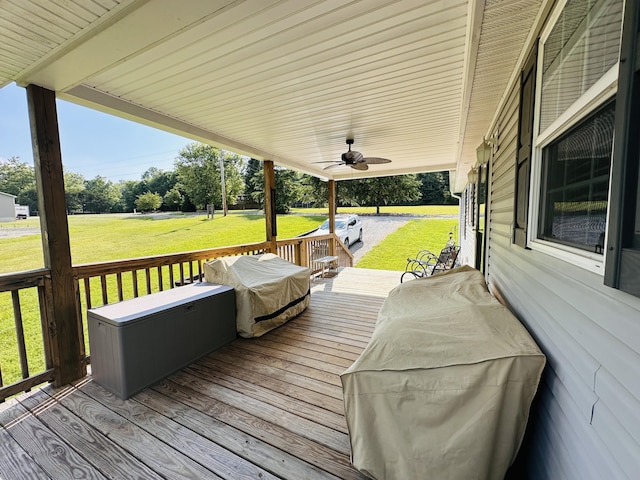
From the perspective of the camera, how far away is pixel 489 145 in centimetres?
359

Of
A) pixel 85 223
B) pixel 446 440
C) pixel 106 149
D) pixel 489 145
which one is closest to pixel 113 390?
pixel 446 440

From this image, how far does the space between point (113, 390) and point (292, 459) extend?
1.70 m

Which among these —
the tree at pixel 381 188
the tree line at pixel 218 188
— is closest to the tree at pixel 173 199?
the tree line at pixel 218 188

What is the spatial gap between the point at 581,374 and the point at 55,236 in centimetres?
360

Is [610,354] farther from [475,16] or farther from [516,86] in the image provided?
[516,86]

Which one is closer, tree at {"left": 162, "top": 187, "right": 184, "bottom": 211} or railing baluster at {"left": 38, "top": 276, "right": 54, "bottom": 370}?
railing baluster at {"left": 38, "top": 276, "right": 54, "bottom": 370}

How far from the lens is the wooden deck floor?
166 centimetres

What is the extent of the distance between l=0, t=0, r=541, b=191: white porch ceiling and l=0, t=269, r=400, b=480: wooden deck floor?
2583mm

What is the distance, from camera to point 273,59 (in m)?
2.31

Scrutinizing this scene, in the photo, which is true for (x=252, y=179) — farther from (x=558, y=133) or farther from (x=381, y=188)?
(x=558, y=133)

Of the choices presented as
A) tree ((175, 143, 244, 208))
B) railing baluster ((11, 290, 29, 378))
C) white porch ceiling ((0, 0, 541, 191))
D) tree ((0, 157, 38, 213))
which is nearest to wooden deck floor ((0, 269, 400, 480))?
railing baluster ((11, 290, 29, 378))

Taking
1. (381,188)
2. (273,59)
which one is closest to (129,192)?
(381,188)

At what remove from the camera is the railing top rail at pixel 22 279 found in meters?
2.19

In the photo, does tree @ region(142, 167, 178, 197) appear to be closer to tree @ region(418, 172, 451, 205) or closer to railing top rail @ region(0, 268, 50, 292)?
tree @ region(418, 172, 451, 205)
